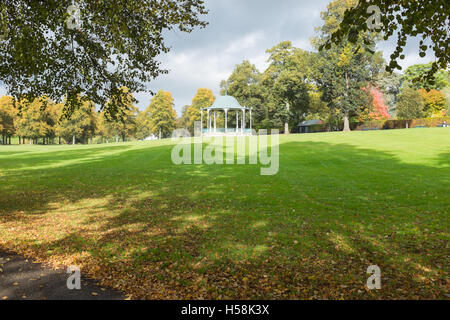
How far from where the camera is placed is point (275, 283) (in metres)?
4.28

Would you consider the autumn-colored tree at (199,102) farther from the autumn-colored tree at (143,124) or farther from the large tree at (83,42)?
the large tree at (83,42)

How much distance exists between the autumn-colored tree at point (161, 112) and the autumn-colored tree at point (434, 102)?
5562cm

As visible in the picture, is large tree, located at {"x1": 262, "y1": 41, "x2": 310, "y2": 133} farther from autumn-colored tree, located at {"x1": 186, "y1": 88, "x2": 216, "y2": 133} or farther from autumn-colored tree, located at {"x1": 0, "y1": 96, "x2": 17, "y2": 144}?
autumn-colored tree, located at {"x1": 0, "y1": 96, "x2": 17, "y2": 144}

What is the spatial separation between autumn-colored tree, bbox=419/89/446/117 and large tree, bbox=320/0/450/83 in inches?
2640

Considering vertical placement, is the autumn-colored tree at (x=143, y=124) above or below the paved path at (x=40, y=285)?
above

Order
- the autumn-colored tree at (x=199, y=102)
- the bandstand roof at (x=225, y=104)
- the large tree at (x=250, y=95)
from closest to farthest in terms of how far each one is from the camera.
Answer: the bandstand roof at (x=225, y=104) < the large tree at (x=250, y=95) < the autumn-colored tree at (x=199, y=102)

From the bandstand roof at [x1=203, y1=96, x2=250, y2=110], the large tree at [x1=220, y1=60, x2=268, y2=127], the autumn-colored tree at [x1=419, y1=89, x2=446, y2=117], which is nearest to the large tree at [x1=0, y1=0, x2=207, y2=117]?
the bandstand roof at [x1=203, y1=96, x2=250, y2=110]

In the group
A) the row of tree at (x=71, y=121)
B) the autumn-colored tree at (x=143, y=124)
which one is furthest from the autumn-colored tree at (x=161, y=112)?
the autumn-colored tree at (x=143, y=124)

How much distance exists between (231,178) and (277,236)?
6.88 m

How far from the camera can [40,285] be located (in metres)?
4.26

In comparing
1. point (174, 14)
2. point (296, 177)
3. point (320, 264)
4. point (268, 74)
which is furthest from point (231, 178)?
point (268, 74)

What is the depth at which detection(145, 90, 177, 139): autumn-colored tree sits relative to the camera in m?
67.5

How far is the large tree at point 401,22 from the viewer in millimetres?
4766

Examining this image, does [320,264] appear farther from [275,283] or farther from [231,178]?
[231,178]
